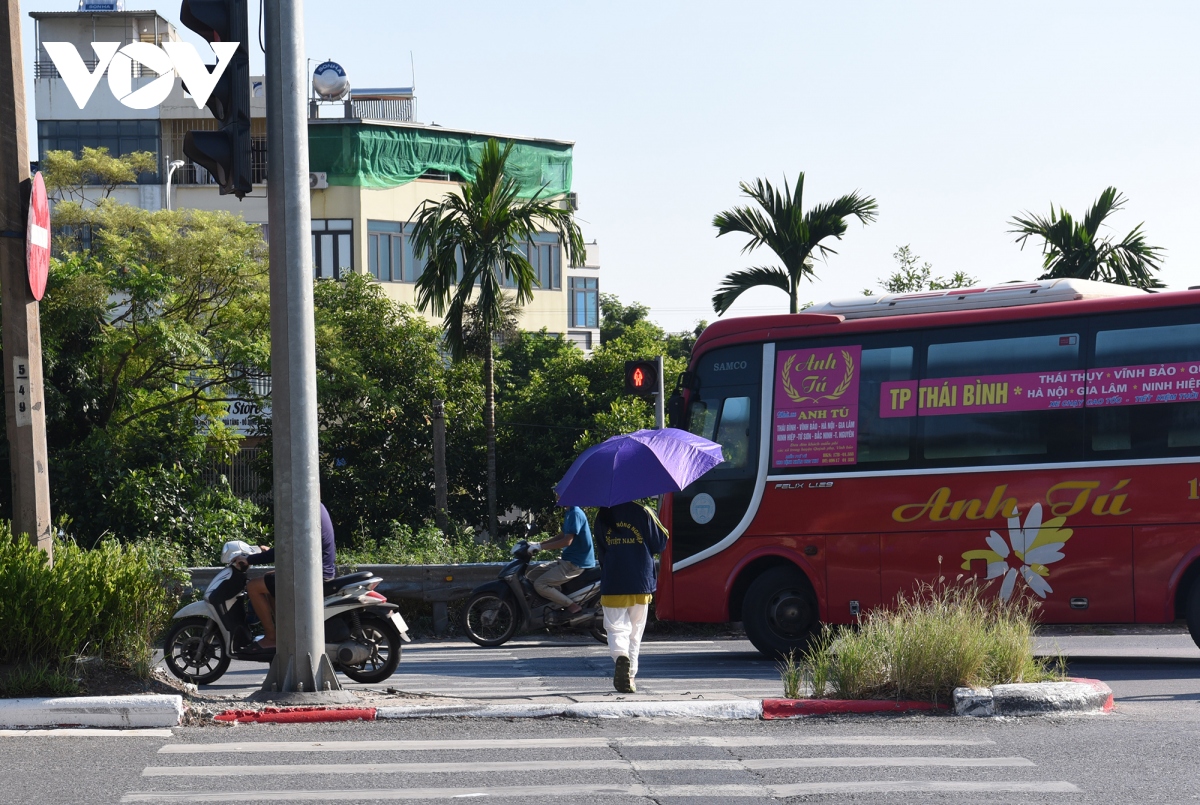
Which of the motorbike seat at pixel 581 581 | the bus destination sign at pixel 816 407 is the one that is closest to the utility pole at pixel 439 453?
the motorbike seat at pixel 581 581

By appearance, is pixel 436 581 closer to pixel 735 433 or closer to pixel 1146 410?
pixel 735 433

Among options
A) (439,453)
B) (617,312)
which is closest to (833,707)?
(439,453)

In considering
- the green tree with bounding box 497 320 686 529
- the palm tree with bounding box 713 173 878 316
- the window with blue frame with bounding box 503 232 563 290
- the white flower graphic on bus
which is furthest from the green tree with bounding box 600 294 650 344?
the white flower graphic on bus

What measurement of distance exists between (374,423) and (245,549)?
15.4m

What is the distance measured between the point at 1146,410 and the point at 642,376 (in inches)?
222

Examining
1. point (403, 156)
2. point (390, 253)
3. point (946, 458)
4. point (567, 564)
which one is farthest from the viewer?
point (390, 253)

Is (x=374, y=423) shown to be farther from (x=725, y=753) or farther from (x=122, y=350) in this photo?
(x=725, y=753)

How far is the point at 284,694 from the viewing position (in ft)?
28.2

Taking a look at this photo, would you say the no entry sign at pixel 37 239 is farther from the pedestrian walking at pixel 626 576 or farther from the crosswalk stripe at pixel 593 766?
the pedestrian walking at pixel 626 576

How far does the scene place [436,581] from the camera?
50.4ft

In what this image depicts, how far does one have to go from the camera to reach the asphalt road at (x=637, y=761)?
20.6 ft

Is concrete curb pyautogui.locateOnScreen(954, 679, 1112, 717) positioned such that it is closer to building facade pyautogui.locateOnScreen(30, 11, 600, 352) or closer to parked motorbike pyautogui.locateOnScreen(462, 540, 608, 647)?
parked motorbike pyautogui.locateOnScreen(462, 540, 608, 647)

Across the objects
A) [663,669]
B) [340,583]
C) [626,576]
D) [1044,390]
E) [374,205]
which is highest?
[374,205]

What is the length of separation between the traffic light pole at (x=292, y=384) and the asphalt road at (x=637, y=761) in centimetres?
73
